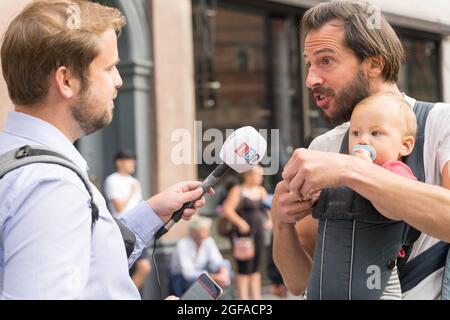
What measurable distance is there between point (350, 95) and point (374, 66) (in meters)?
0.10

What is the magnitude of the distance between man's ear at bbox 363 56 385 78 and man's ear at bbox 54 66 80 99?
2.31 ft

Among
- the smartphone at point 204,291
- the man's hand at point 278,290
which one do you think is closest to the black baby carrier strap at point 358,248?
the smartphone at point 204,291

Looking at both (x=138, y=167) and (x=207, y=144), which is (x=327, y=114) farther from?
(x=138, y=167)

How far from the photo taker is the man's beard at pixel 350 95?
1.74m

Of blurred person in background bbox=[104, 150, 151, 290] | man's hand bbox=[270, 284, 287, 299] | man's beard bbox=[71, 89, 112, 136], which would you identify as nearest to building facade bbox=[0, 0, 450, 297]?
blurred person in background bbox=[104, 150, 151, 290]

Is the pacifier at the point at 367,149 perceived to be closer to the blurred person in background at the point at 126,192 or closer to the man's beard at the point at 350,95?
the man's beard at the point at 350,95

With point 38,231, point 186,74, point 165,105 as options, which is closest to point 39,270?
point 38,231

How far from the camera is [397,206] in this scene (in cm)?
146

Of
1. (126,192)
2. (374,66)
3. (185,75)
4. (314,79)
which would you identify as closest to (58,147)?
(314,79)

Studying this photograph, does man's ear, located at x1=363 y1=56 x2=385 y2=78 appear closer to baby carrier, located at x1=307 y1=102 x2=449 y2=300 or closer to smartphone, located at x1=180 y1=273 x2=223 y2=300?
baby carrier, located at x1=307 y1=102 x2=449 y2=300

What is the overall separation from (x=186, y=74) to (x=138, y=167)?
1.23 m

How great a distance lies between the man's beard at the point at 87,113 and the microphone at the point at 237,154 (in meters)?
0.38

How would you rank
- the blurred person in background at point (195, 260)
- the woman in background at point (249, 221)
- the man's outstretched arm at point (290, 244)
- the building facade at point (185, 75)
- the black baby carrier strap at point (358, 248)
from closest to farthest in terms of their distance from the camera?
the black baby carrier strap at point (358, 248) < the man's outstretched arm at point (290, 244) < the building facade at point (185, 75) < the blurred person in background at point (195, 260) < the woman in background at point (249, 221)

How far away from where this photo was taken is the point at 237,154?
5.86 ft
